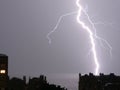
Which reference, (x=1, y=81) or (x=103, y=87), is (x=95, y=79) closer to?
(x=103, y=87)

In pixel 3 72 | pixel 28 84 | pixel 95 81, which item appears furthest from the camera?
pixel 28 84

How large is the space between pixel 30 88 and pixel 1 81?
10.4m

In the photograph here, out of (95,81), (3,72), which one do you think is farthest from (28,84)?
(3,72)

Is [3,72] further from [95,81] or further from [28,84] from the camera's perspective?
[95,81]

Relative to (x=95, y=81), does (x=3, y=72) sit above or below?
above

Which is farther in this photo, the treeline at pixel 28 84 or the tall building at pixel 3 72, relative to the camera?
the treeline at pixel 28 84

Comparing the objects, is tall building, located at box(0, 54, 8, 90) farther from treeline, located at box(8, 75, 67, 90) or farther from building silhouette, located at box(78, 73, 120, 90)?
building silhouette, located at box(78, 73, 120, 90)

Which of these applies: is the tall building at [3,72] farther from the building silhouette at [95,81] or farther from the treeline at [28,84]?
the building silhouette at [95,81]

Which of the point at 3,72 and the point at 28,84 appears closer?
the point at 3,72

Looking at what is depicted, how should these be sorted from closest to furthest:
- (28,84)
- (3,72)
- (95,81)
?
(3,72)
(95,81)
(28,84)

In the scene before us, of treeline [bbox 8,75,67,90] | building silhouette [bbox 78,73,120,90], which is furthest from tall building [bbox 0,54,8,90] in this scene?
building silhouette [bbox 78,73,120,90]

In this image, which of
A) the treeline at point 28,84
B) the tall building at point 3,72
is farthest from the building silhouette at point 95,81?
the tall building at point 3,72

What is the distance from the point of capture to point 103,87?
79.8 m

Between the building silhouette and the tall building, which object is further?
the building silhouette
